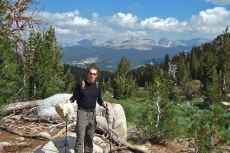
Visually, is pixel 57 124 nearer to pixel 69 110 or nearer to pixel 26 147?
pixel 26 147

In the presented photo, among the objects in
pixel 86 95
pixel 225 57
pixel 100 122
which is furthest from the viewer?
pixel 225 57

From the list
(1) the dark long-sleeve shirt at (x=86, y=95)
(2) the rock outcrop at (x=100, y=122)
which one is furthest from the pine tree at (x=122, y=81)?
(1) the dark long-sleeve shirt at (x=86, y=95)

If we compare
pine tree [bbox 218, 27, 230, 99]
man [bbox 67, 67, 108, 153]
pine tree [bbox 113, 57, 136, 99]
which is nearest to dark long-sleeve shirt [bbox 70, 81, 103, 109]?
man [bbox 67, 67, 108, 153]

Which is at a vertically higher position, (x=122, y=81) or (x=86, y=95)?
(x=86, y=95)

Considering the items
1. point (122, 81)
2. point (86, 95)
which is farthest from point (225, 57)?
point (86, 95)

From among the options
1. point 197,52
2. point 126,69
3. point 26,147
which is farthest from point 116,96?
point 197,52

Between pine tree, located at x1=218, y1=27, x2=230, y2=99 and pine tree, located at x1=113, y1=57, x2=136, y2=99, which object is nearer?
pine tree, located at x1=113, y1=57, x2=136, y2=99

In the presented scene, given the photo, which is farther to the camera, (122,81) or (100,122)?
(122,81)

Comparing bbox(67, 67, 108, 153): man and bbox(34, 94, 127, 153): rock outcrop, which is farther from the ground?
bbox(67, 67, 108, 153): man

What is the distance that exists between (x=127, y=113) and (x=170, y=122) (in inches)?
284

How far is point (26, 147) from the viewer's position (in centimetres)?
631

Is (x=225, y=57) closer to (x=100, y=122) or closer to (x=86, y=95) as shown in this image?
(x=100, y=122)

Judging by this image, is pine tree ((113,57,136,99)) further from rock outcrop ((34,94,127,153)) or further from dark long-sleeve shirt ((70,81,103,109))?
dark long-sleeve shirt ((70,81,103,109))

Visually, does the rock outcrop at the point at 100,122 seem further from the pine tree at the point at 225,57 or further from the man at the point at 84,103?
the pine tree at the point at 225,57
